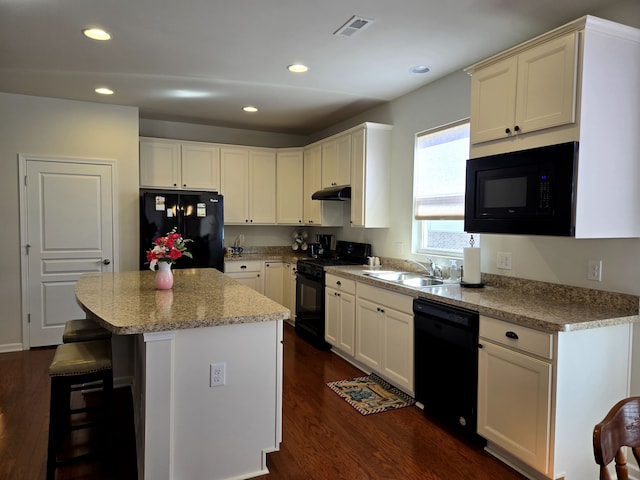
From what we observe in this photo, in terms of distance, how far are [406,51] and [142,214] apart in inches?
124

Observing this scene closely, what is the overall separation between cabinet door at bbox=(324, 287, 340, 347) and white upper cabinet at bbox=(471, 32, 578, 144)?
206 centimetres

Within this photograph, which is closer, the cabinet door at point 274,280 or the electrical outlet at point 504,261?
the electrical outlet at point 504,261

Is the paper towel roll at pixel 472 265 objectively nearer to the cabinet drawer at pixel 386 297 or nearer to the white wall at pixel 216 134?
the cabinet drawer at pixel 386 297

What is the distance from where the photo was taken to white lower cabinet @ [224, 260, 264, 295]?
5.15 m

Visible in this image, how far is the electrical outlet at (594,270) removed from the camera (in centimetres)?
237

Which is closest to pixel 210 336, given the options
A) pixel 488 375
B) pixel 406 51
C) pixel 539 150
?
pixel 488 375

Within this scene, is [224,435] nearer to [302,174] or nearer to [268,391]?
[268,391]

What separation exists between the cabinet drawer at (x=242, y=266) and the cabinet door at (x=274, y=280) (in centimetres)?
11

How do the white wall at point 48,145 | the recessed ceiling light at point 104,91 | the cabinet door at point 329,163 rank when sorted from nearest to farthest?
the recessed ceiling light at point 104,91, the white wall at point 48,145, the cabinet door at point 329,163

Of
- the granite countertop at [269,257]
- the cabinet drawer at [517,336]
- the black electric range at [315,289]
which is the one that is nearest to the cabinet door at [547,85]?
the cabinet drawer at [517,336]

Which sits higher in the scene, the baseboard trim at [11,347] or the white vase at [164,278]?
the white vase at [164,278]

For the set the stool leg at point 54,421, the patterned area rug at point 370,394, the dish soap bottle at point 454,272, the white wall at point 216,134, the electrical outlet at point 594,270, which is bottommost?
the patterned area rug at point 370,394

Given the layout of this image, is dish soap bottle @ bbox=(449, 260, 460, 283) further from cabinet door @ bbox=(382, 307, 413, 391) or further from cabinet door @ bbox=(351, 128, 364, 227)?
cabinet door @ bbox=(351, 128, 364, 227)

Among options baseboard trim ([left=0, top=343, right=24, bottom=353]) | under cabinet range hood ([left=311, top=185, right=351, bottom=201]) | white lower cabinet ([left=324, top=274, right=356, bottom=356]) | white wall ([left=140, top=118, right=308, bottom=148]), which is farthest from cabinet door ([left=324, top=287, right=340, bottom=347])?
baseboard trim ([left=0, top=343, right=24, bottom=353])
